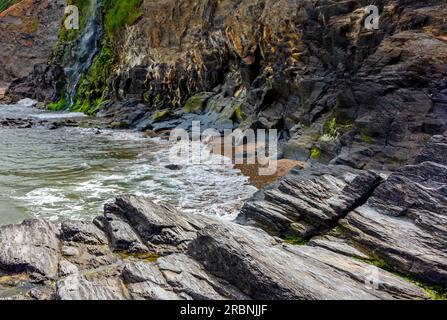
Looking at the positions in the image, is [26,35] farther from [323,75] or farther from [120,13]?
[323,75]

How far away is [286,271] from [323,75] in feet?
69.4

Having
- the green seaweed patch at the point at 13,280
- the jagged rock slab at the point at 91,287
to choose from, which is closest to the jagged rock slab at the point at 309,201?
the jagged rock slab at the point at 91,287

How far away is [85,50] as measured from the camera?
78062mm

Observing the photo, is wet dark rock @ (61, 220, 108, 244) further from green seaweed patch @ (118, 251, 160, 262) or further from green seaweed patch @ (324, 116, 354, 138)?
green seaweed patch @ (324, 116, 354, 138)

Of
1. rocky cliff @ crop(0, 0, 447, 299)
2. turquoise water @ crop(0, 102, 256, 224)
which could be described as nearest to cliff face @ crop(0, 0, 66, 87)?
rocky cliff @ crop(0, 0, 447, 299)

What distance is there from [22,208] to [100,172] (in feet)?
24.7

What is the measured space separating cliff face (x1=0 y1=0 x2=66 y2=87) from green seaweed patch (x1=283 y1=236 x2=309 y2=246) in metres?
119

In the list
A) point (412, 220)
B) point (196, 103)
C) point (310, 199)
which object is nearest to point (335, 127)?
point (310, 199)

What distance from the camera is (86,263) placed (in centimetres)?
943

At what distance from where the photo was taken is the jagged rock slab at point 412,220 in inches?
346

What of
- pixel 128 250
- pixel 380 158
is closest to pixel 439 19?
pixel 380 158

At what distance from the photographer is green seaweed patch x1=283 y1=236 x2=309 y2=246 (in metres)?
10.6

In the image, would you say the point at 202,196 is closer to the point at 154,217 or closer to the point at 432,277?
the point at 154,217

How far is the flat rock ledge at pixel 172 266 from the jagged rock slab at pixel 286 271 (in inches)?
0.8
